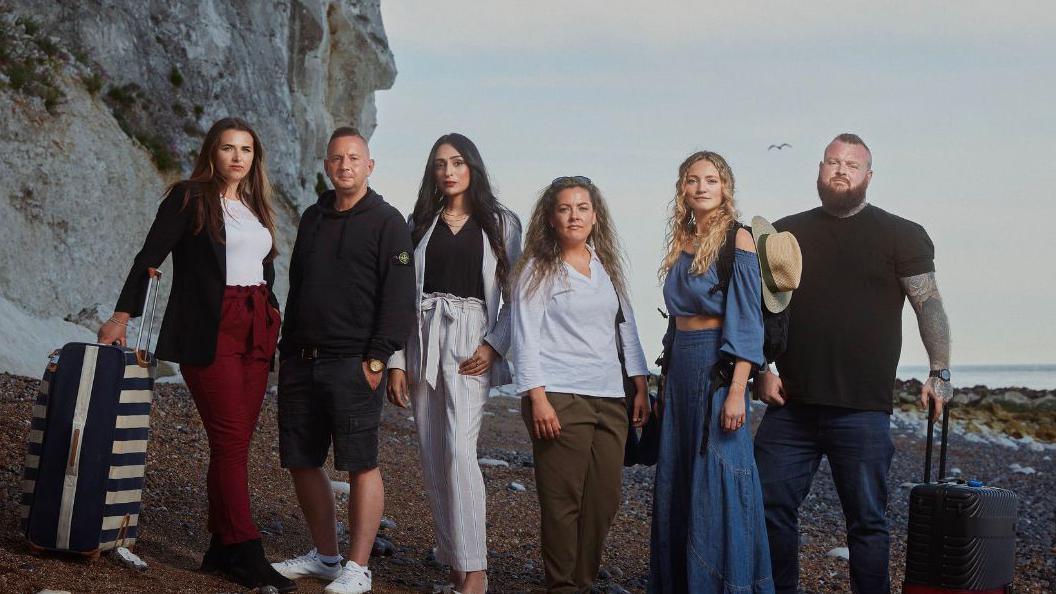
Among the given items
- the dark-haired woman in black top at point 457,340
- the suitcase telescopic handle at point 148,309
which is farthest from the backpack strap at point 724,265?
the suitcase telescopic handle at point 148,309

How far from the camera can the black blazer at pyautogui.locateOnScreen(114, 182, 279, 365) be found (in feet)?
17.6

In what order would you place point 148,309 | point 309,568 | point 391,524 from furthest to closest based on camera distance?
point 391,524, point 309,568, point 148,309

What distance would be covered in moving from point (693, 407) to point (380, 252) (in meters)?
1.65

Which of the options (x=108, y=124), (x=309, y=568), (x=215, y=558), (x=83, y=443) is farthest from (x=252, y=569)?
(x=108, y=124)

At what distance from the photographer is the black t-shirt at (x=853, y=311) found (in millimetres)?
5492

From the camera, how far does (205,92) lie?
65.5 ft

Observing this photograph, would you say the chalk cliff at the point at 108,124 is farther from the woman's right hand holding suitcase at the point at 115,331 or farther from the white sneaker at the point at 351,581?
the white sneaker at the point at 351,581

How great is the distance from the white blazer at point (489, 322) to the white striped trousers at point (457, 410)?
4 centimetres

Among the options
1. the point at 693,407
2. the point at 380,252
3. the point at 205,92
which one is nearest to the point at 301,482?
the point at 380,252

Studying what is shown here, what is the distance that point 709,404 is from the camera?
16.9 feet

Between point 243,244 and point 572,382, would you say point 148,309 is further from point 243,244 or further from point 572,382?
point 572,382

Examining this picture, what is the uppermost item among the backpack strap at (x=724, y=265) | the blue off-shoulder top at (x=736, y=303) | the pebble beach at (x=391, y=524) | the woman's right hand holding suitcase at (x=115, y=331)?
A: the backpack strap at (x=724, y=265)

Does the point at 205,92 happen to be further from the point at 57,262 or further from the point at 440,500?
the point at 440,500

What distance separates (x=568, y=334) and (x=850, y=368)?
1.36 metres
